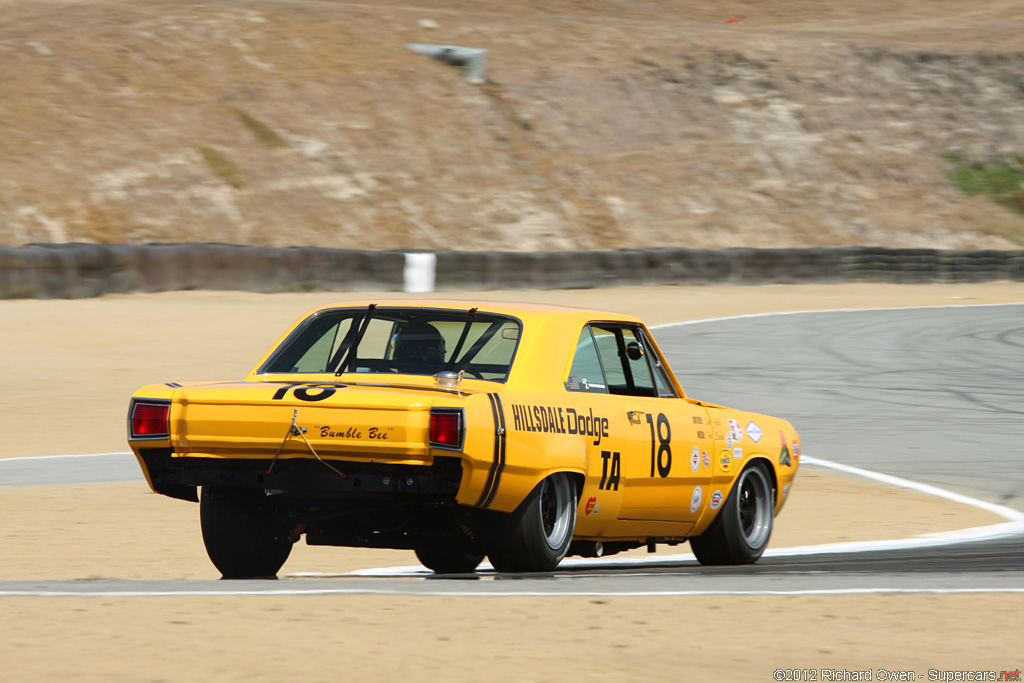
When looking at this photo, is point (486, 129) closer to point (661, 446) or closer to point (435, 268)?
point (435, 268)

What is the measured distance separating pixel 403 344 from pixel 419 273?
22808mm

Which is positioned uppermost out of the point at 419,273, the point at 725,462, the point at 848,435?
the point at 725,462

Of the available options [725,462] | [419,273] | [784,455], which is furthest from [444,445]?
[419,273]

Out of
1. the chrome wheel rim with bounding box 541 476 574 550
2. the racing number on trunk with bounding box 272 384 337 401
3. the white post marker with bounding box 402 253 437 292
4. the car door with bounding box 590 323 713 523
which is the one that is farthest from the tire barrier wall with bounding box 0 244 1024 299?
the chrome wheel rim with bounding box 541 476 574 550

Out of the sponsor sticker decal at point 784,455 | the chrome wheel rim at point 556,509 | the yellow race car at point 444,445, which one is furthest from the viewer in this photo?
the sponsor sticker decal at point 784,455

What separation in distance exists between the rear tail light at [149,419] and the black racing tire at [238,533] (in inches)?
19.9

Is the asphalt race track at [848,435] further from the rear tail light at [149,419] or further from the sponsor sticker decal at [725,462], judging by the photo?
the rear tail light at [149,419]

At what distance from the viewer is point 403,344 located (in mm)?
6773

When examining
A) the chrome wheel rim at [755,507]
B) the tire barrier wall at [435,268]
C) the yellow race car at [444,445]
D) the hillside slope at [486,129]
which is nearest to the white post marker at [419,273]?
the tire barrier wall at [435,268]

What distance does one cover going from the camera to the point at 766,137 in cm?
5125

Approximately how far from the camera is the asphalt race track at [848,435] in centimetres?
594

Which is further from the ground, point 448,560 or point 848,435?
point 448,560

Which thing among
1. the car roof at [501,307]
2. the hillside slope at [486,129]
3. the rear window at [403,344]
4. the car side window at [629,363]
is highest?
the car roof at [501,307]

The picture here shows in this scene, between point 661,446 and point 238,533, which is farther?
point 661,446
